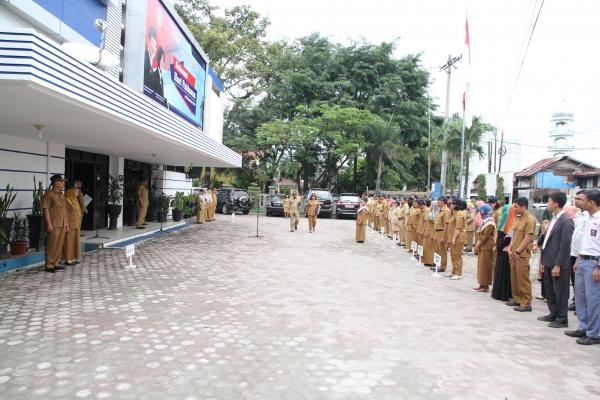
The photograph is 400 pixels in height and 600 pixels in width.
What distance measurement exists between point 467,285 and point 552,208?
2.71 m

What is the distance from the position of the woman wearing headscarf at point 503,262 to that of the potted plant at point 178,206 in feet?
45.0

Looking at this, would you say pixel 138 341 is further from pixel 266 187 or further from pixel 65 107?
pixel 266 187

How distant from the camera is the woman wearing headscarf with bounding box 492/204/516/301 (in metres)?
7.30

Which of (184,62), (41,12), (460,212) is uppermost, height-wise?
(184,62)

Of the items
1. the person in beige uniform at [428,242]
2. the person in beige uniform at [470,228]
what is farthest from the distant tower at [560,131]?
the person in beige uniform at [428,242]

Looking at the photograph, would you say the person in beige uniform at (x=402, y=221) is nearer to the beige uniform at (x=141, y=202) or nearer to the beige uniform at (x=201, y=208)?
the beige uniform at (x=141, y=202)

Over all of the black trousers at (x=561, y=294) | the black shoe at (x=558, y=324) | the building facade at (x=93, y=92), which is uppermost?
the building facade at (x=93, y=92)

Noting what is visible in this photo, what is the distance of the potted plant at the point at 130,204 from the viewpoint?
49.9ft

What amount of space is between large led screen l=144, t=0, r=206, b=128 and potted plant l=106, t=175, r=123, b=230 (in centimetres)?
296

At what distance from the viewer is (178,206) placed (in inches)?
744

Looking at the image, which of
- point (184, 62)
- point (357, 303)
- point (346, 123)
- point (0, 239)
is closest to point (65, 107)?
point (0, 239)

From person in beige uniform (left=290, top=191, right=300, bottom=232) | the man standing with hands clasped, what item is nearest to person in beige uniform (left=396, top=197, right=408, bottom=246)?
person in beige uniform (left=290, top=191, right=300, bottom=232)

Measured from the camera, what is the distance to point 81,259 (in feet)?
30.8

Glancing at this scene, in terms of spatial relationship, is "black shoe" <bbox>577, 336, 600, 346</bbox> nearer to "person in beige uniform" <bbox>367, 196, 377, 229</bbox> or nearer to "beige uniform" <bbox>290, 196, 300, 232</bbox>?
"beige uniform" <bbox>290, 196, 300, 232</bbox>
